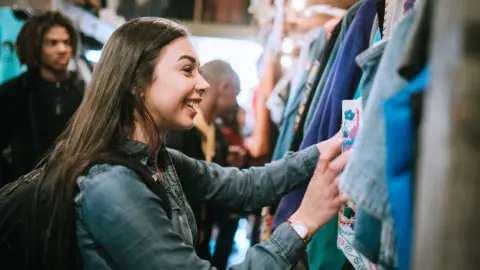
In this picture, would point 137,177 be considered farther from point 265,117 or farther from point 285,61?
point 285,61

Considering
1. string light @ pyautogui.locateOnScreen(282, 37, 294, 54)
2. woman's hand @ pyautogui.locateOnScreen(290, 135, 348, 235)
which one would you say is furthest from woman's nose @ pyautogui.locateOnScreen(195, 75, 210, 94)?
string light @ pyautogui.locateOnScreen(282, 37, 294, 54)

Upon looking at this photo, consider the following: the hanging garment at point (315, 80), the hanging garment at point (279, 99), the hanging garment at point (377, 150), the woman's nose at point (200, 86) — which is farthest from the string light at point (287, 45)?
the hanging garment at point (377, 150)

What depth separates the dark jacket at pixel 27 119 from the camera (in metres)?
2.25

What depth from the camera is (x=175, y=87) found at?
3.63ft

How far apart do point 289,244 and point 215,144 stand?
1663 millimetres

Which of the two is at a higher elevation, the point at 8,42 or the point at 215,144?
the point at 8,42

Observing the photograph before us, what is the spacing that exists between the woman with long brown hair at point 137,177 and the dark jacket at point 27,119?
124 cm

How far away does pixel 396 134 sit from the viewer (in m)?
0.58

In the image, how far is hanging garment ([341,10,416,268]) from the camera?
0.64m

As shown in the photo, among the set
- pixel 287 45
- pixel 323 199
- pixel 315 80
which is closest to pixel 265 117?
pixel 287 45

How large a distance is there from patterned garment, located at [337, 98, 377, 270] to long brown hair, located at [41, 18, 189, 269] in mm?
461

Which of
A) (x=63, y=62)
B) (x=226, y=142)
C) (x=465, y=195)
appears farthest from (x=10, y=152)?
(x=465, y=195)

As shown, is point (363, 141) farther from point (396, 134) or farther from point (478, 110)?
point (478, 110)

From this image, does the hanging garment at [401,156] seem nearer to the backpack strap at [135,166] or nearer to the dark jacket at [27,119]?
the backpack strap at [135,166]
